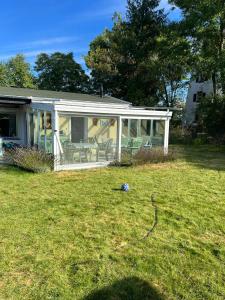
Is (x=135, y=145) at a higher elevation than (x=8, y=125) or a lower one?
lower

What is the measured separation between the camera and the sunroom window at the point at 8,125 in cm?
1355

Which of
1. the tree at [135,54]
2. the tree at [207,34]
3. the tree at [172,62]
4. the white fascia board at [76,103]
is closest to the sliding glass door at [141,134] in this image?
the white fascia board at [76,103]

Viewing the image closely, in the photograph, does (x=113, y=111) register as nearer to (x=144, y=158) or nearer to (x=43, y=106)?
(x=144, y=158)

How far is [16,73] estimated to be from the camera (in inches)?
1517

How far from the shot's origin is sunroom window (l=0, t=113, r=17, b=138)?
13.6 m

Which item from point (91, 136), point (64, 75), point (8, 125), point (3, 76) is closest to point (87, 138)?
point (91, 136)

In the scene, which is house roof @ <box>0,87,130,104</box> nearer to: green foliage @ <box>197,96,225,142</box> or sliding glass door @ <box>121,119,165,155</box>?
sliding glass door @ <box>121,119,165,155</box>

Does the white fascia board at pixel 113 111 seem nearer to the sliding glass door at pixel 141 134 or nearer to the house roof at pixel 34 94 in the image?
the sliding glass door at pixel 141 134

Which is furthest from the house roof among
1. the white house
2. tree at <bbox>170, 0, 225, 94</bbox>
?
tree at <bbox>170, 0, 225, 94</bbox>

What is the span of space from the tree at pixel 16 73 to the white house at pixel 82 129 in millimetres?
26205

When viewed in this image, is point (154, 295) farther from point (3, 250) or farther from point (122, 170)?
point (122, 170)

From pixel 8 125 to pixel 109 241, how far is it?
35.3 ft

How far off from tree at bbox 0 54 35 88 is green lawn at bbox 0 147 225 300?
32472mm

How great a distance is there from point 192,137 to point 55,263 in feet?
62.6
